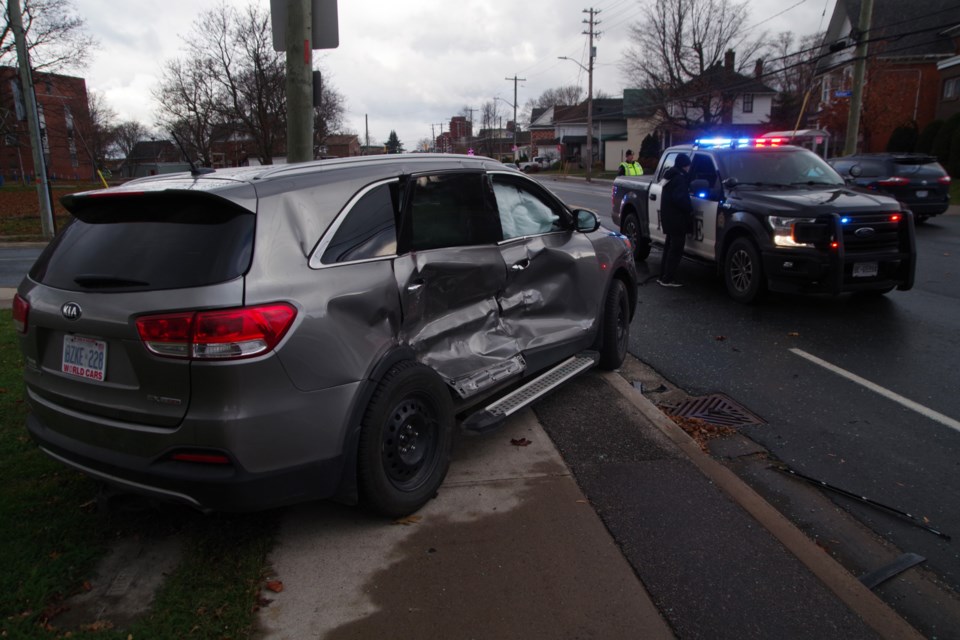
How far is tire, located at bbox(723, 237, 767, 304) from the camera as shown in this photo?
8273 millimetres

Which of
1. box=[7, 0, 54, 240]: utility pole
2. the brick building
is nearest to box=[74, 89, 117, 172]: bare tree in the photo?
the brick building

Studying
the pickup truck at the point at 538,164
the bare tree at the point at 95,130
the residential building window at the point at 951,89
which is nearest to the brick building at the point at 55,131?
the bare tree at the point at 95,130

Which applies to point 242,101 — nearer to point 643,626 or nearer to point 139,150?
point 643,626

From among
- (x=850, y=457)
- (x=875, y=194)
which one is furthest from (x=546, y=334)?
(x=875, y=194)

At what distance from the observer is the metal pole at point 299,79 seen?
21.2 ft

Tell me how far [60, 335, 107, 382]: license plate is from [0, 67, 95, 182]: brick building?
2917cm

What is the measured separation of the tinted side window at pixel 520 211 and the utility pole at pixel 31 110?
16.7 meters

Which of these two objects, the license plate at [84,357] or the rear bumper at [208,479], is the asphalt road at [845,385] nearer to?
the rear bumper at [208,479]

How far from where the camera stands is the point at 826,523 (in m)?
3.71

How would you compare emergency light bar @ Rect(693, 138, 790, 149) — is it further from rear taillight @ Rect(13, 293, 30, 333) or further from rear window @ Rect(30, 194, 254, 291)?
rear taillight @ Rect(13, 293, 30, 333)

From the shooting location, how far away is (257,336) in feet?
9.18

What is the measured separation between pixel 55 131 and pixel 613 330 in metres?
65.5

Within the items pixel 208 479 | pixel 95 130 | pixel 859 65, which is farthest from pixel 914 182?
pixel 95 130

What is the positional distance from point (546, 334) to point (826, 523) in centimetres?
214
